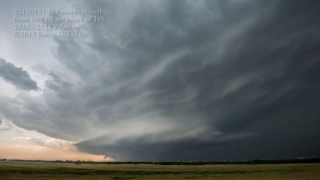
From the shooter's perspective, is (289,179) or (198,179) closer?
(289,179)

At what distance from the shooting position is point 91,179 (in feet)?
203

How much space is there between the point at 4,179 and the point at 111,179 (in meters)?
15.5

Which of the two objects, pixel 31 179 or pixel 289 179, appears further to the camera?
pixel 31 179

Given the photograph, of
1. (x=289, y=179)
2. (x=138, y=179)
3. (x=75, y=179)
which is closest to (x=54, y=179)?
(x=75, y=179)

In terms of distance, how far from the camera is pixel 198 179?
61312 mm

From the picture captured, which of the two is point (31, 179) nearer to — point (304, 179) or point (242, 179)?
point (242, 179)

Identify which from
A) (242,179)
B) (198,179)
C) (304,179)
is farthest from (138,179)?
(304,179)

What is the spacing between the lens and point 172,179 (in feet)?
203

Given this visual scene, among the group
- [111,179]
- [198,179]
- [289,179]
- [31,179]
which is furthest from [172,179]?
[31,179]

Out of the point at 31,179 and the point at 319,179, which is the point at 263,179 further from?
the point at 31,179

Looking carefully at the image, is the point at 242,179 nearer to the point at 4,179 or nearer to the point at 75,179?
the point at 75,179

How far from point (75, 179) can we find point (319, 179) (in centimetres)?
3535

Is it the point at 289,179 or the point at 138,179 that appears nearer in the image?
the point at 289,179

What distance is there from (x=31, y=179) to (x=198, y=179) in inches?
997
